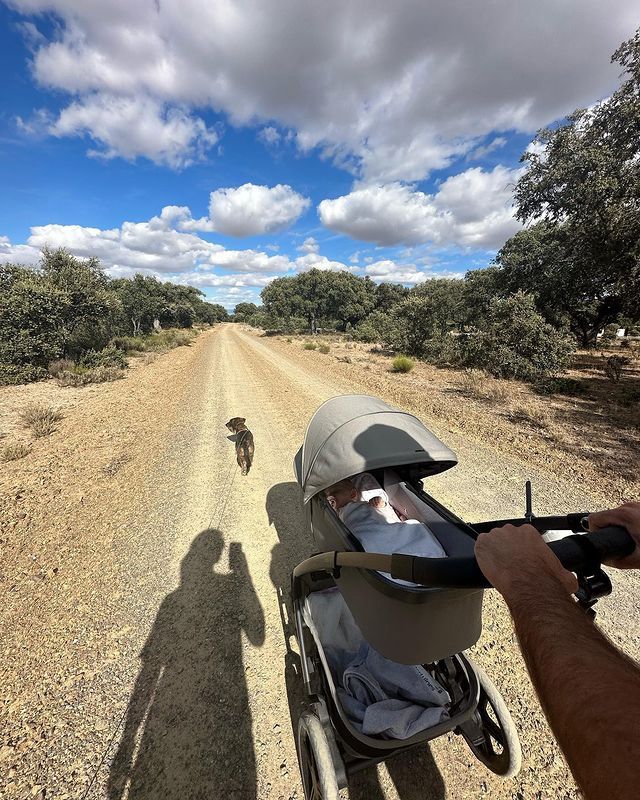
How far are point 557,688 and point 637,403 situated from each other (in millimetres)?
12970

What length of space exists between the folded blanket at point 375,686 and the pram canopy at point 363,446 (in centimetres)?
95

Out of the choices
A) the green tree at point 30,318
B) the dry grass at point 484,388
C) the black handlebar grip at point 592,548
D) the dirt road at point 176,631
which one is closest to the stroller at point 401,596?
the black handlebar grip at point 592,548

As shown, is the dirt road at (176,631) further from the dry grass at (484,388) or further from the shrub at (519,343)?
the shrub at (519,343)

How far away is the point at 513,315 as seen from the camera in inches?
559

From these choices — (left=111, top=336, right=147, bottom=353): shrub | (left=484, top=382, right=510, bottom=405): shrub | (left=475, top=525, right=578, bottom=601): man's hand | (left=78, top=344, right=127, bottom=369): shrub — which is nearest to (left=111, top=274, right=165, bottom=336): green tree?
(left=111, top=336, right=147, bottom=353): shrub

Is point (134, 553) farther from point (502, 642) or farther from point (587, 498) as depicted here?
point (587, 498)

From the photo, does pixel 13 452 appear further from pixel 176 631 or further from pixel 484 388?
pixel 484 388

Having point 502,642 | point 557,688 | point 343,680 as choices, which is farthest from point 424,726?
point 502,642

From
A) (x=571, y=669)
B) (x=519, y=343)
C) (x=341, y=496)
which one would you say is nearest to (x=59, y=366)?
(x=341, y=496)

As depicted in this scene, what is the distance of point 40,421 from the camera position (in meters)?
8.58

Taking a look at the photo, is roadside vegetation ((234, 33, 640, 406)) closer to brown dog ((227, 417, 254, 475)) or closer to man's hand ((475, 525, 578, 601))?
brown dog ((227, 417, 254, 475))

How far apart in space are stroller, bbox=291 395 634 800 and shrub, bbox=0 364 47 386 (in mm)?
15983

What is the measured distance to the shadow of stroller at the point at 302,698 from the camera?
6.90ft

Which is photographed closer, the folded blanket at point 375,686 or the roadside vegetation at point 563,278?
the folded blanket at point 375,686
